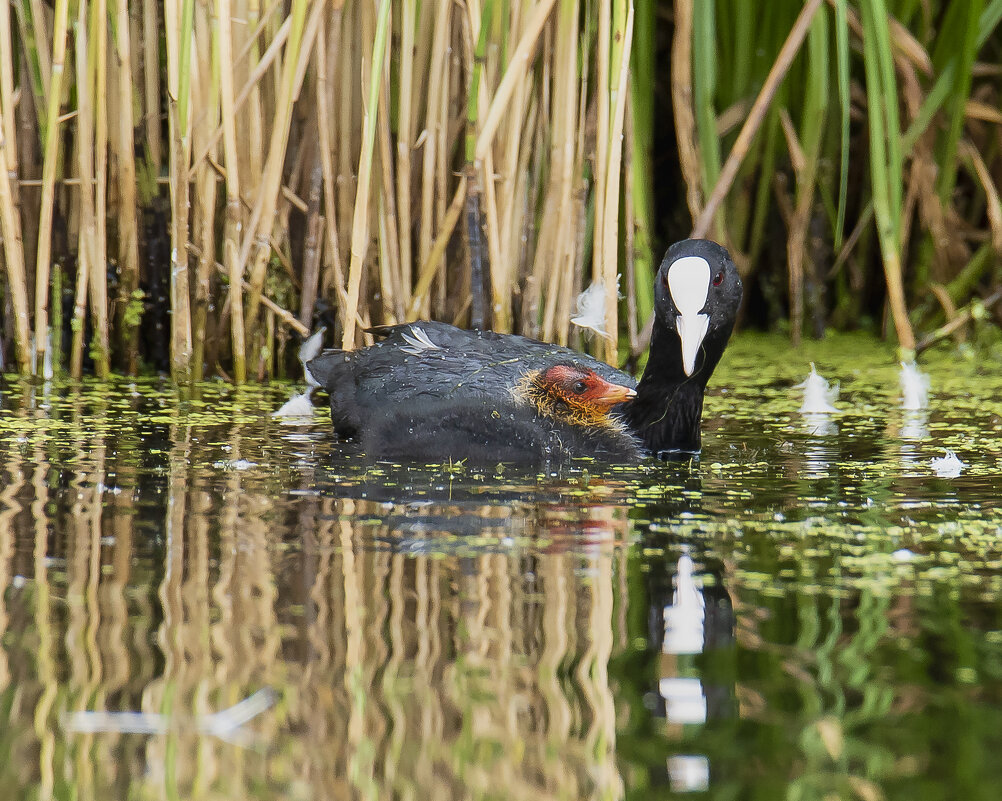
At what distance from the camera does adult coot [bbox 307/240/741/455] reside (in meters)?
3.25

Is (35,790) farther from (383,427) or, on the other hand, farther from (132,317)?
(132,317)

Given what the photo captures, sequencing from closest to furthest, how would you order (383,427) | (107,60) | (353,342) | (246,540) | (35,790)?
(35,790), (246,540), (383,427), (353,342), (107,60)

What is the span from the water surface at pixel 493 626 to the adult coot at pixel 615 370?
173 millimetres

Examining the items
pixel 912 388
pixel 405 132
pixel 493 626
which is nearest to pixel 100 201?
pixel 405 132

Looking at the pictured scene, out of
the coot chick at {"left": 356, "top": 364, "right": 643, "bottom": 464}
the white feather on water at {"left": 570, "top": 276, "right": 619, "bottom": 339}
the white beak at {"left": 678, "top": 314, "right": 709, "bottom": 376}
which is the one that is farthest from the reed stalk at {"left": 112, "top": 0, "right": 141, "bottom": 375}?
the white beak at {"left": 678, "top": 314, "right": 709, "bottom": 376}

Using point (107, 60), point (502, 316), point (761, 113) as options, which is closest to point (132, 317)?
point (107, 60)

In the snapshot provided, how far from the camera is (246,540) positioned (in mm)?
2404

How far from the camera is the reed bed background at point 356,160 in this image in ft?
12.5

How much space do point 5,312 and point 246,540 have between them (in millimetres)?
2264

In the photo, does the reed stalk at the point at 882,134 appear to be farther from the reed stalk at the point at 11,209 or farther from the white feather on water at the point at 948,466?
the reed stalk at the point at 11,209

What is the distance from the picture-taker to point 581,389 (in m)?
3.38

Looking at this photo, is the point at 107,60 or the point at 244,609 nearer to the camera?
the point at 244,609

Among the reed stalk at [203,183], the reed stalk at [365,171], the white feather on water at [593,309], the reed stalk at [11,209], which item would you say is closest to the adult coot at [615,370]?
the reed stalk at [365,171]

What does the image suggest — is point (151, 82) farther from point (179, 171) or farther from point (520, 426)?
point (520, 426)
